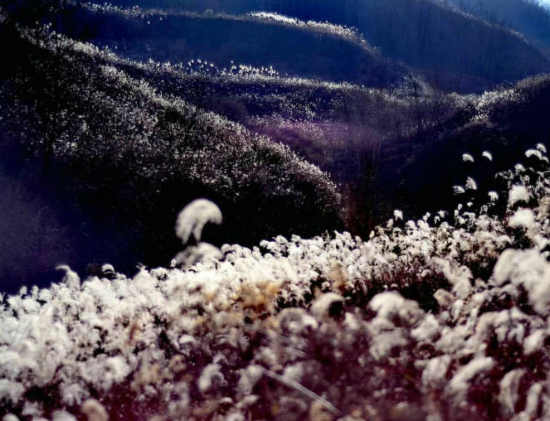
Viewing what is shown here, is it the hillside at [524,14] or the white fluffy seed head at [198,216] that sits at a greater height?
the hillside at [524,14]

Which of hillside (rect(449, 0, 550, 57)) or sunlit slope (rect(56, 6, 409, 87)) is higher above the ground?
hillside (rect(449, 0, 550, 57))

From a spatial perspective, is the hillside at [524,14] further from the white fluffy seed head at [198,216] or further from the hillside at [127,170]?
the white fluffy seed head at [198,216]

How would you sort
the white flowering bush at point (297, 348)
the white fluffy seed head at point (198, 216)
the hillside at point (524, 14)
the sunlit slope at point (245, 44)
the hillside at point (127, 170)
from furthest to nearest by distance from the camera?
the hillside at point (524, 14)
the sunlit slope at point (245, 44)
the hillside at point (127, 170)
the white fluffy seed head at point (198, 216)
the white flowering bush at point (297, 348)

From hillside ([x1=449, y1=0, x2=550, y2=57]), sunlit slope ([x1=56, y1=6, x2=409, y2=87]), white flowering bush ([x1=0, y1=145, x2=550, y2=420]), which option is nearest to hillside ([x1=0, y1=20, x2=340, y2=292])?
white flowering bush ([x1=0, y1=145, x2=550, y2=420])

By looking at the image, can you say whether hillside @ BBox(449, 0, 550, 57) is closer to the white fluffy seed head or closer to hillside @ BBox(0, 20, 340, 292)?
hillside @ BBox(0, 20, 340, 292)

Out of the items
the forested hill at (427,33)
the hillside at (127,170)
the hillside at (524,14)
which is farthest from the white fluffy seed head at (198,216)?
the hillside at (524,14)

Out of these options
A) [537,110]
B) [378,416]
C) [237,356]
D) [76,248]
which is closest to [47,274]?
[76,248]

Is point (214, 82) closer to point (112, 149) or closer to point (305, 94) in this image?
point (305, 94)

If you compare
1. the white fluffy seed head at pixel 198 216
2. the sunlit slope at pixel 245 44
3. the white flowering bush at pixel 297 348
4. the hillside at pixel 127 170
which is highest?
the sunlit slope at pixel 245 44
